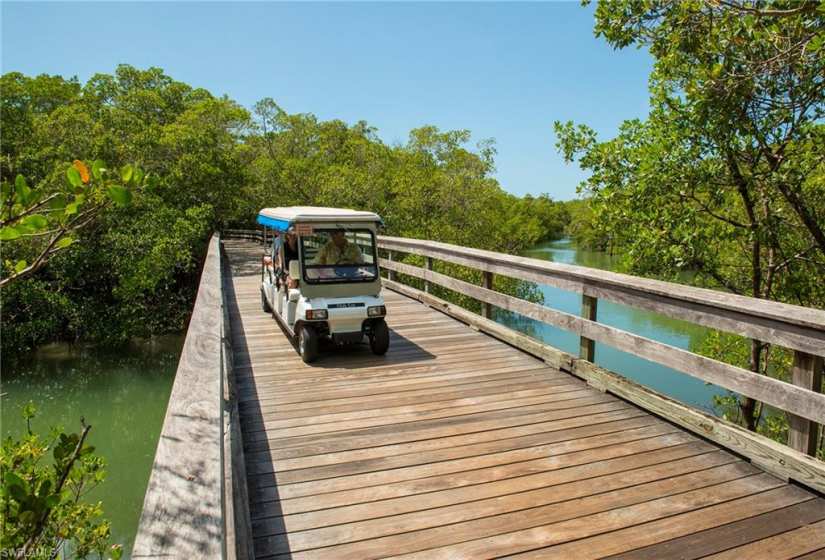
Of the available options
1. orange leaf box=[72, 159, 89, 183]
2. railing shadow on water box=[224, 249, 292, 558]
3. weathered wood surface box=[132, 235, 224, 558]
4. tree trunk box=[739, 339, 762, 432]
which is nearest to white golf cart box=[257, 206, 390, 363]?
railing shadow on water box=[224, 249, 292, 558]

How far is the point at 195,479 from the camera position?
4.80 ft

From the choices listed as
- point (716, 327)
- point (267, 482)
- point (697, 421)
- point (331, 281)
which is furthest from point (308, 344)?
point (716, 327)

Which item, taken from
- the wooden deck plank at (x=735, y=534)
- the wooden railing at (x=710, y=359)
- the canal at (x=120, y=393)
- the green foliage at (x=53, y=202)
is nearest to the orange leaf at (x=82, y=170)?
the green foliage at (x=53, y=202)

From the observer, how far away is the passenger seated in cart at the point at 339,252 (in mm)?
5734

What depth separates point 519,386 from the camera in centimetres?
471

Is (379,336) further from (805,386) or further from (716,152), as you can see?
(716,152)

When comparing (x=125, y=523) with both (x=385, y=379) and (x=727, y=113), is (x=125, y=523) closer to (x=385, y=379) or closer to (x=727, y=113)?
(x=385, y=379)

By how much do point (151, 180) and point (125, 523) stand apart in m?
10.7

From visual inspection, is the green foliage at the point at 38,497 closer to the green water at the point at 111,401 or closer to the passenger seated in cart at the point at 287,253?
the passenger seated in cart at the point at 287,253

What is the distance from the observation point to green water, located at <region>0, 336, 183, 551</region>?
1152cm

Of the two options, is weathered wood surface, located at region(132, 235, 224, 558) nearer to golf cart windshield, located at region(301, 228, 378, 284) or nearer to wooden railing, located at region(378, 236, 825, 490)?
wooden railing, located at region(378, 236, 825, 490)

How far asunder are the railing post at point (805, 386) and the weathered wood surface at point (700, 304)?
99 mm

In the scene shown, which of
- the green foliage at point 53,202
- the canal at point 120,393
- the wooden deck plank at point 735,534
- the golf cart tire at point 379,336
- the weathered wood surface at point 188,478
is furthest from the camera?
the canal at point 120,393

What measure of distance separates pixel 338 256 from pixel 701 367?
3.65m
